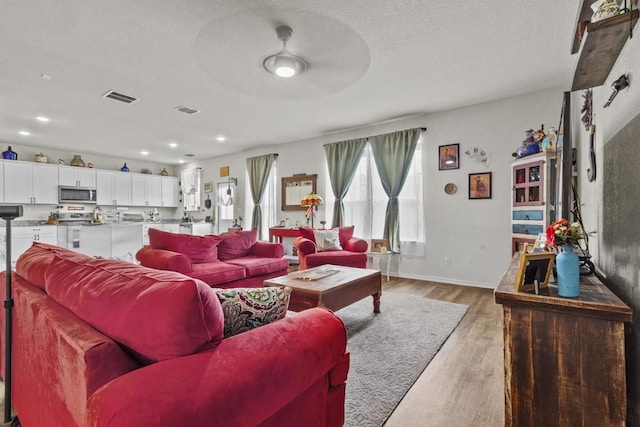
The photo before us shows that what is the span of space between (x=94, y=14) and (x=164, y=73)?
0.98 m

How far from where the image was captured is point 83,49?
109 inches

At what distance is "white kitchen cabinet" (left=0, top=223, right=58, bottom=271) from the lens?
5326 millimetres

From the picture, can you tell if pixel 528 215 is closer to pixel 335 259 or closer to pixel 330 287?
pixel 335 259

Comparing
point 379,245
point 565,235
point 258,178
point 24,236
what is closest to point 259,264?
point 379,245

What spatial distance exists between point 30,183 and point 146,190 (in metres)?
2.26

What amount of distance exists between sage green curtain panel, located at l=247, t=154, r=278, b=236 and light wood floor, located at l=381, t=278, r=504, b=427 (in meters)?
4.94

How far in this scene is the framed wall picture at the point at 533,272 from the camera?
133 centimetres

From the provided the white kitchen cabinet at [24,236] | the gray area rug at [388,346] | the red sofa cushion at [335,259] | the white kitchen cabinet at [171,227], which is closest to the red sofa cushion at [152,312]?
the gray area rug at [388,346]

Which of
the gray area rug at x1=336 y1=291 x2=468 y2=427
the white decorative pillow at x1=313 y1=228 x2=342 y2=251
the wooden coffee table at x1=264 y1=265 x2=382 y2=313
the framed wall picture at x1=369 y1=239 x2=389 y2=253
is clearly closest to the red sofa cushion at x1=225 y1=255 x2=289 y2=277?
the white decorative pillow at x1=313 y1=228 x2=342 y2=251

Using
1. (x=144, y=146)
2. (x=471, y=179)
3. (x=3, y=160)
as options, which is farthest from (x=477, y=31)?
(x=3, y=160)

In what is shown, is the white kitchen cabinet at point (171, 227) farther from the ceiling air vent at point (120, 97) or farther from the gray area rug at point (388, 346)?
the gray area rug at point (388, 346)

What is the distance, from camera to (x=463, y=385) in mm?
1897

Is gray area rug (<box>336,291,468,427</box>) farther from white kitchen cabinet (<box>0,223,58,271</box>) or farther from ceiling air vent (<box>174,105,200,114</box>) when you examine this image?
white kitchen cabinet (<box>0,223,58,271</box>)

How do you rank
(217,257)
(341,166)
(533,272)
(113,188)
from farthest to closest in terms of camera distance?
(113,188), (341,166), (217,257), (533,272)
